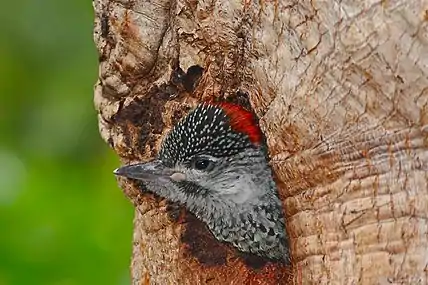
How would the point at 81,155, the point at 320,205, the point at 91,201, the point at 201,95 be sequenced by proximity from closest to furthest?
the point at 320,205 < the point at 201,95 < the point at 91,201 < the point at 81,155

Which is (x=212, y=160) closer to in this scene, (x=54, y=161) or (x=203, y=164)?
(x=203, y=164)

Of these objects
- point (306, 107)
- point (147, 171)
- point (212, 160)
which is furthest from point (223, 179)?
point (306, 107)

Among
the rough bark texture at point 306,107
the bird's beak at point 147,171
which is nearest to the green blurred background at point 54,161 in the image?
the rough bark texture at point 306,107

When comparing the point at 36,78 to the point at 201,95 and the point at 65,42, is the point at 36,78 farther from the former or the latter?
the point at 201,95

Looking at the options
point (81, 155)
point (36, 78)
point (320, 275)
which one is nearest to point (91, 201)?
point (81, 155)

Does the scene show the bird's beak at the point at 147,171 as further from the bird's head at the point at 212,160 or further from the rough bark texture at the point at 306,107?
the rough bark texture at the point at 306,107

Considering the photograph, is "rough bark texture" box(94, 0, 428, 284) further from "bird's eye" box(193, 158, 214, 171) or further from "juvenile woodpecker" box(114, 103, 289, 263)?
"bird's eye" box(193, 158, 214, 171)

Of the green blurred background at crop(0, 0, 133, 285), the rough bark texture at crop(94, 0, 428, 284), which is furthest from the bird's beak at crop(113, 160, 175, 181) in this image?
the green blurred background at crop(0, 0, 133, 285)
